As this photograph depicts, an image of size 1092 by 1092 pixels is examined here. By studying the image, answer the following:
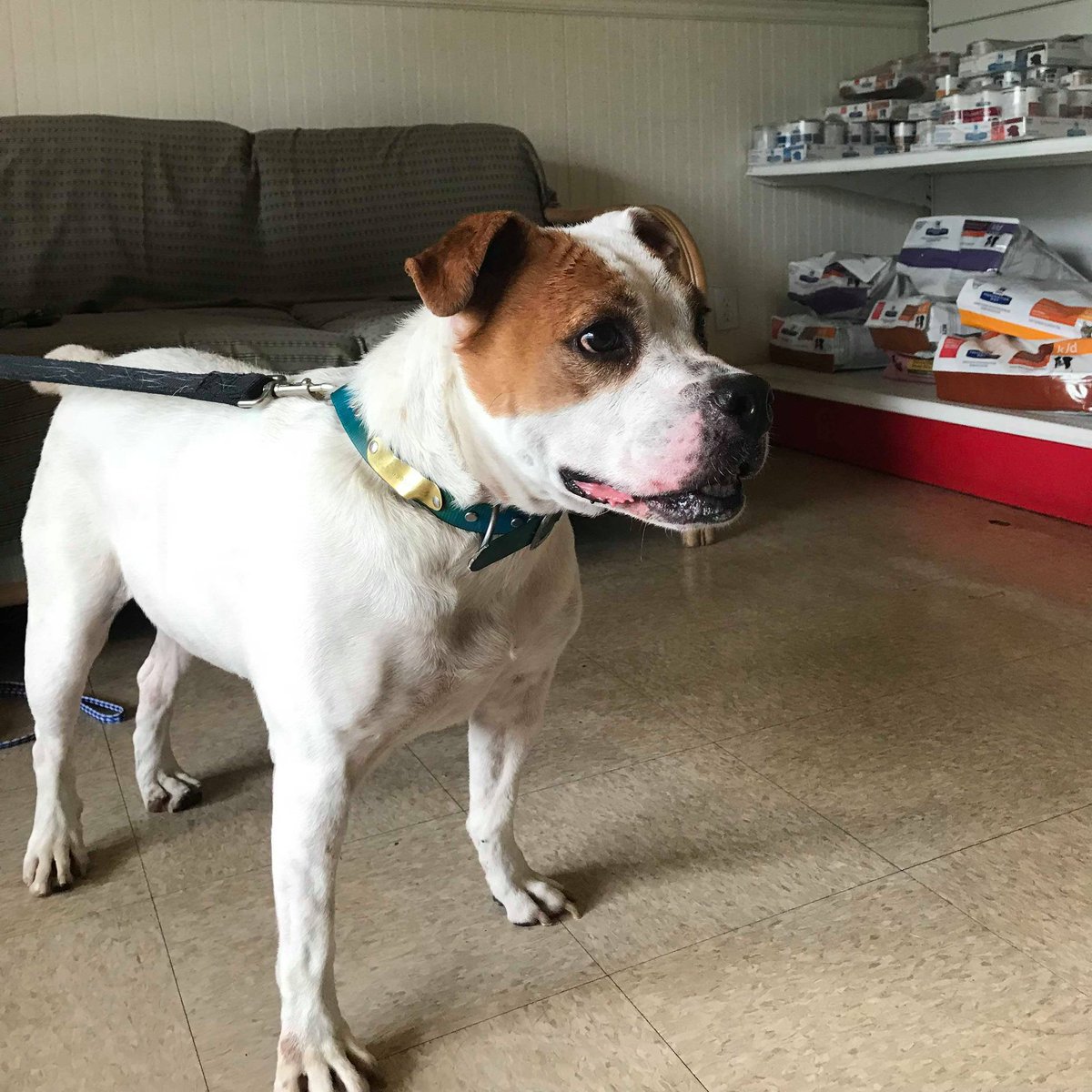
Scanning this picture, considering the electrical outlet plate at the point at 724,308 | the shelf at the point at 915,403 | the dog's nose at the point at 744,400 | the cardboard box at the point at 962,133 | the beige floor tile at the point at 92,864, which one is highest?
the cardboard box at the point at 962,133

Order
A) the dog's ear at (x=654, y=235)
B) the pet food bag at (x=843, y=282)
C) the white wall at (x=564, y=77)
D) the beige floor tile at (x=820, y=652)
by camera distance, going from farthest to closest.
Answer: the pet food bag at (x=843, y=282)
the white wall at (x=564, y=77)
the beige floor tile at (x=820, y=652)
the dog's ear at (x=654, y=235)

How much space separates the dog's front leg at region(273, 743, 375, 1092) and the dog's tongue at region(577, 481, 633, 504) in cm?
34

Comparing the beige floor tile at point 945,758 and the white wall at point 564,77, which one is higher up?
the white wall at point 564,77

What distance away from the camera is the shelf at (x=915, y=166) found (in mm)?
2829

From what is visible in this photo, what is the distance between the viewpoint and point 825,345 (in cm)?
357

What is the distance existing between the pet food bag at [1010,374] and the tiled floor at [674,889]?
73 cm

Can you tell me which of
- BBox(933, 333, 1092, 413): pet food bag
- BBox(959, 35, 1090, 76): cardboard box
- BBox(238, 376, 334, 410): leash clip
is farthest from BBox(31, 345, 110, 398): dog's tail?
BBox(959, 35, 1090, 76): cardboard box

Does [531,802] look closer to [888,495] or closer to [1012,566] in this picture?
[1012,566]

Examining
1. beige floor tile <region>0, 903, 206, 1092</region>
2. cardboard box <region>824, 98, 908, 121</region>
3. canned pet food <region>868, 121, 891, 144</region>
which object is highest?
cardboard box <region>824, 98, 908, 121</region>

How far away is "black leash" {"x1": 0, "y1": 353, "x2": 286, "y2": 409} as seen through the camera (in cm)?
113

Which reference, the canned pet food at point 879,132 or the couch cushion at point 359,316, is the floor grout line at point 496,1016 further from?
the canned pet food at point 879,132

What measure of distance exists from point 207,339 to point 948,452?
2.04 m

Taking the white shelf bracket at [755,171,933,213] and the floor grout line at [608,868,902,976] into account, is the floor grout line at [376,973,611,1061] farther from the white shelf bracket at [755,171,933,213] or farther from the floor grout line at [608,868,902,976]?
the white shelf bracket at [755,171,933,213]

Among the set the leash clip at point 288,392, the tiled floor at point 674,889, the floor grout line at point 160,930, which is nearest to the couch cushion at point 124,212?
the tiled floor at point 674,889
